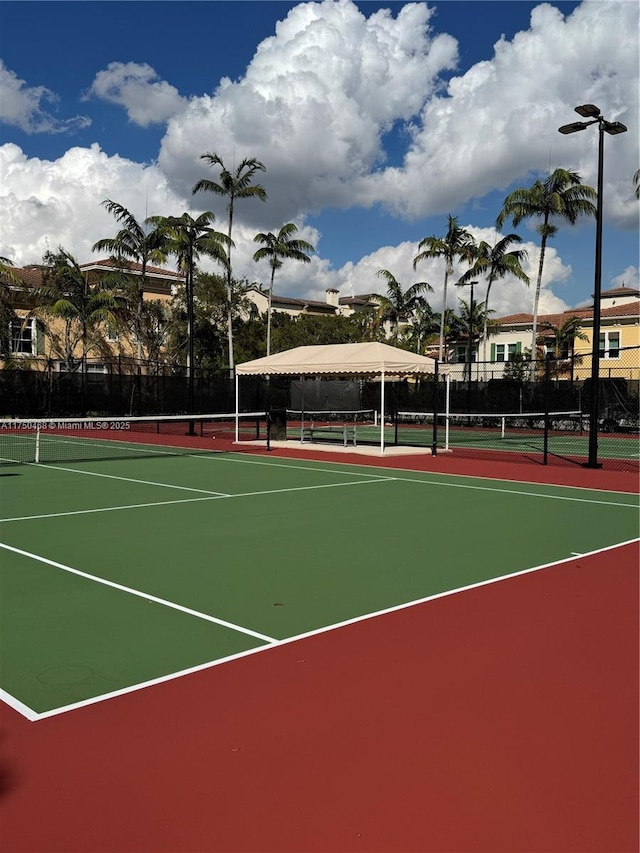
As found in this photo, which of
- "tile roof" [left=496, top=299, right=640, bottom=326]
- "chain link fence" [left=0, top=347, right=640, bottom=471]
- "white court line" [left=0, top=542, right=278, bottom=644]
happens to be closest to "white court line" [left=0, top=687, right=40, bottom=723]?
"white court line" [left=0, top=542, right=278, bottom=644]

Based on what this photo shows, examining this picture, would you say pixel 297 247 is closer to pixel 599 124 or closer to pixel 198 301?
pixel 198 301

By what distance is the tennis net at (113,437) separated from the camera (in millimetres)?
19438

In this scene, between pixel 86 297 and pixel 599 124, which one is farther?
pixel 86 297

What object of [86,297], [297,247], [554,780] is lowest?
[554,780]

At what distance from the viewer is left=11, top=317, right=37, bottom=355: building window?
3817 centimetres

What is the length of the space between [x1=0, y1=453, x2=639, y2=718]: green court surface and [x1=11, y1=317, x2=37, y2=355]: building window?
25.0 m

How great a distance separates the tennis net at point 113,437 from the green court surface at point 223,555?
410cm

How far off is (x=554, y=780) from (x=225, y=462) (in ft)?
50.8

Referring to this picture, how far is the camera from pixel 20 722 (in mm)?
4121

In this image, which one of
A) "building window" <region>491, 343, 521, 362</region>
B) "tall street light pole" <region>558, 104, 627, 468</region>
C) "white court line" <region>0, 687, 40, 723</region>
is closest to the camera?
"white court line" <region>0, 687, 40, 723</region>

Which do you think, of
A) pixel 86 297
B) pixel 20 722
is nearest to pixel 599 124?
pixel 20 722

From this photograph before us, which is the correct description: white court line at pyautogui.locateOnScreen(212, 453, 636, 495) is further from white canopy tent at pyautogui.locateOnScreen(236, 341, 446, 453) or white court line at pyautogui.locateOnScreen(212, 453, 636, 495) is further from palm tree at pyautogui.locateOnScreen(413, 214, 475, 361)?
palm tree at pyautogui.locateOnScreen(413, 214, 475, 361)

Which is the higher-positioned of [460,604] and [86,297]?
[86,297]

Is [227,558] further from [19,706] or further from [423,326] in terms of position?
[423,326]
